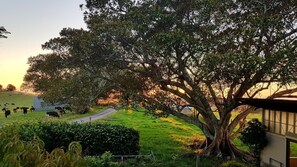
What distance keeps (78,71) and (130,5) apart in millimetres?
5904

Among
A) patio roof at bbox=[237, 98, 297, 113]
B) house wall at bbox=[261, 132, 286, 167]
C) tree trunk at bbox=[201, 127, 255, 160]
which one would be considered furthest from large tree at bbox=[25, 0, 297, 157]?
house wall at bbox=[261, 132, 286, 167]

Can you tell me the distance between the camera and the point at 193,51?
17.0 metres

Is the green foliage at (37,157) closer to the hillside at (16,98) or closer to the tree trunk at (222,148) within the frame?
the tree trunk at (222,148)

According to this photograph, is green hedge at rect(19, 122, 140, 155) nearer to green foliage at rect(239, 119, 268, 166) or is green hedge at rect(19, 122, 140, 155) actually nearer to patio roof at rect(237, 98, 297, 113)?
green foliage at rect(239, 119, 268, 166)

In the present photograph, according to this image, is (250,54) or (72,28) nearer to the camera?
(250,54)

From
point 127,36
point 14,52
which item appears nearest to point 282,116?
point 127,36

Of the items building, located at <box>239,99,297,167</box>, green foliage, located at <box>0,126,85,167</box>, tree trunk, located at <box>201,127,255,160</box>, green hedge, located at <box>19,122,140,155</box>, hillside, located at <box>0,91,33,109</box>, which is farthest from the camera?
hillside, located at <box>0,91,33,109</box>

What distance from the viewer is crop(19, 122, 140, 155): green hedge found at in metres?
17.5

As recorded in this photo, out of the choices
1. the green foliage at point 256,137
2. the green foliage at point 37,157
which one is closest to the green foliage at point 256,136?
the green foliage at point 256,137

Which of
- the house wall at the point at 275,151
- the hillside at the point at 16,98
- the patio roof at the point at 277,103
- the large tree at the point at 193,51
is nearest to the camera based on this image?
the patio roof at the point at 277,103

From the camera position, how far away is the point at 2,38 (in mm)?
13914

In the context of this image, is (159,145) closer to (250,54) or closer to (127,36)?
(127,36)

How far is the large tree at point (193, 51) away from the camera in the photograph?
15055 millimetres

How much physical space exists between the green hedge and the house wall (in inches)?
240
